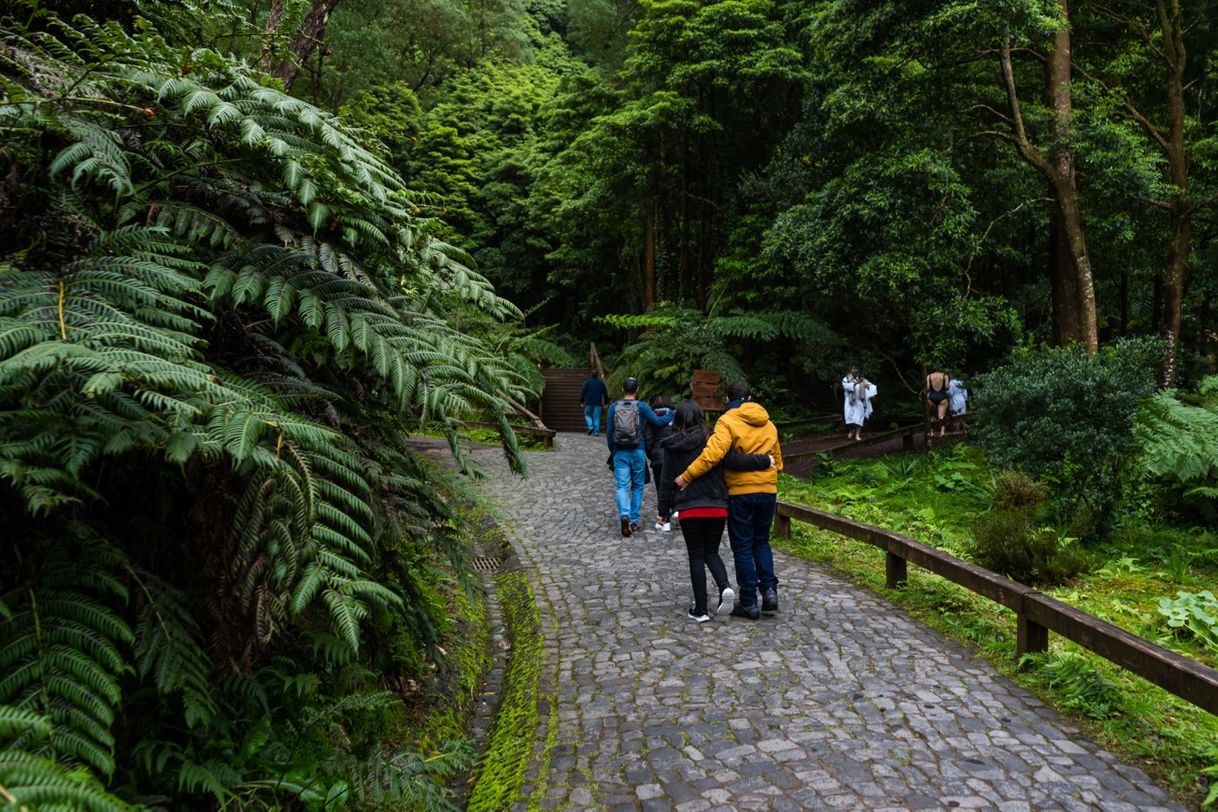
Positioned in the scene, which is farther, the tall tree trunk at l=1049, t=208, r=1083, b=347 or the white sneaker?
the tall tree trunk at l=1049, t=208, r=1083, b=347

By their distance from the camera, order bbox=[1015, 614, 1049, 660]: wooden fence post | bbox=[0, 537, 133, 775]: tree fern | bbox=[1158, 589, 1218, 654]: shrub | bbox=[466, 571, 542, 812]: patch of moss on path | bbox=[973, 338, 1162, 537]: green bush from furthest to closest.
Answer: bbox=[973, 338, 1162, 537]: green bush
bbox=[1158, 589, 1218, 654]: shrub
bbox=[1015, 614, 1049, 660]: wooden fence post
bbox=[466, 571, 542, 812]: patch of moss on path
bbox=[0, 537, 133, 775]: tree fern

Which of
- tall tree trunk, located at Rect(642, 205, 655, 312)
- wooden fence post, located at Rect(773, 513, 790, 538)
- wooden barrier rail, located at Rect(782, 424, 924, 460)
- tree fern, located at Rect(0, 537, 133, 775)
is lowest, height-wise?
wooden fence post, located at Rect(773, 513, 790, 538)

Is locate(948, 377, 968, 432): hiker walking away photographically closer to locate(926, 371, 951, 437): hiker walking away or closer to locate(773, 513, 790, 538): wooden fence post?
locate(926, 371, 951, 437): hiker walking away

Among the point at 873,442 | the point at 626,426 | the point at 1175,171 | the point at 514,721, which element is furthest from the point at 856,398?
the point at 514,721

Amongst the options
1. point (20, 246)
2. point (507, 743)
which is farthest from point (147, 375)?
point (507, 743)

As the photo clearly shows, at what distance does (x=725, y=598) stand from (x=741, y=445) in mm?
1436

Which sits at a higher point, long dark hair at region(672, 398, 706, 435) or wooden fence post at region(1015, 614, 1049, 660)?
long dark hair at region(672, 398, 706, 435)

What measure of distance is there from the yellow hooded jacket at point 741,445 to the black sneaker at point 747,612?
0.94 meters

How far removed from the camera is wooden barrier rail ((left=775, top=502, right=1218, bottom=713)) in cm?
374

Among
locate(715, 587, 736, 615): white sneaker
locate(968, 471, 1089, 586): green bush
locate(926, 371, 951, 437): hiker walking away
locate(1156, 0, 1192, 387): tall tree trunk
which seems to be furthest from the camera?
locate(926, 371, 951, 437): hiker walking away

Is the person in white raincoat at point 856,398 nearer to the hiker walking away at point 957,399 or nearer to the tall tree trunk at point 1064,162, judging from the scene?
the hiker walking away at point 957,399

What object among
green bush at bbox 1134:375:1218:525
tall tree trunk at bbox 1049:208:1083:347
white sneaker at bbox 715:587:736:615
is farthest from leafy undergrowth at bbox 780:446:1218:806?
tall tree trunk at bbox 1049:208:1083:347

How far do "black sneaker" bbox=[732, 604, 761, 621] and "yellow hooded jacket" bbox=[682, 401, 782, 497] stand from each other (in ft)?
3.09

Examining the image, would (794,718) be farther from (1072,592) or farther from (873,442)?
(873,442)
